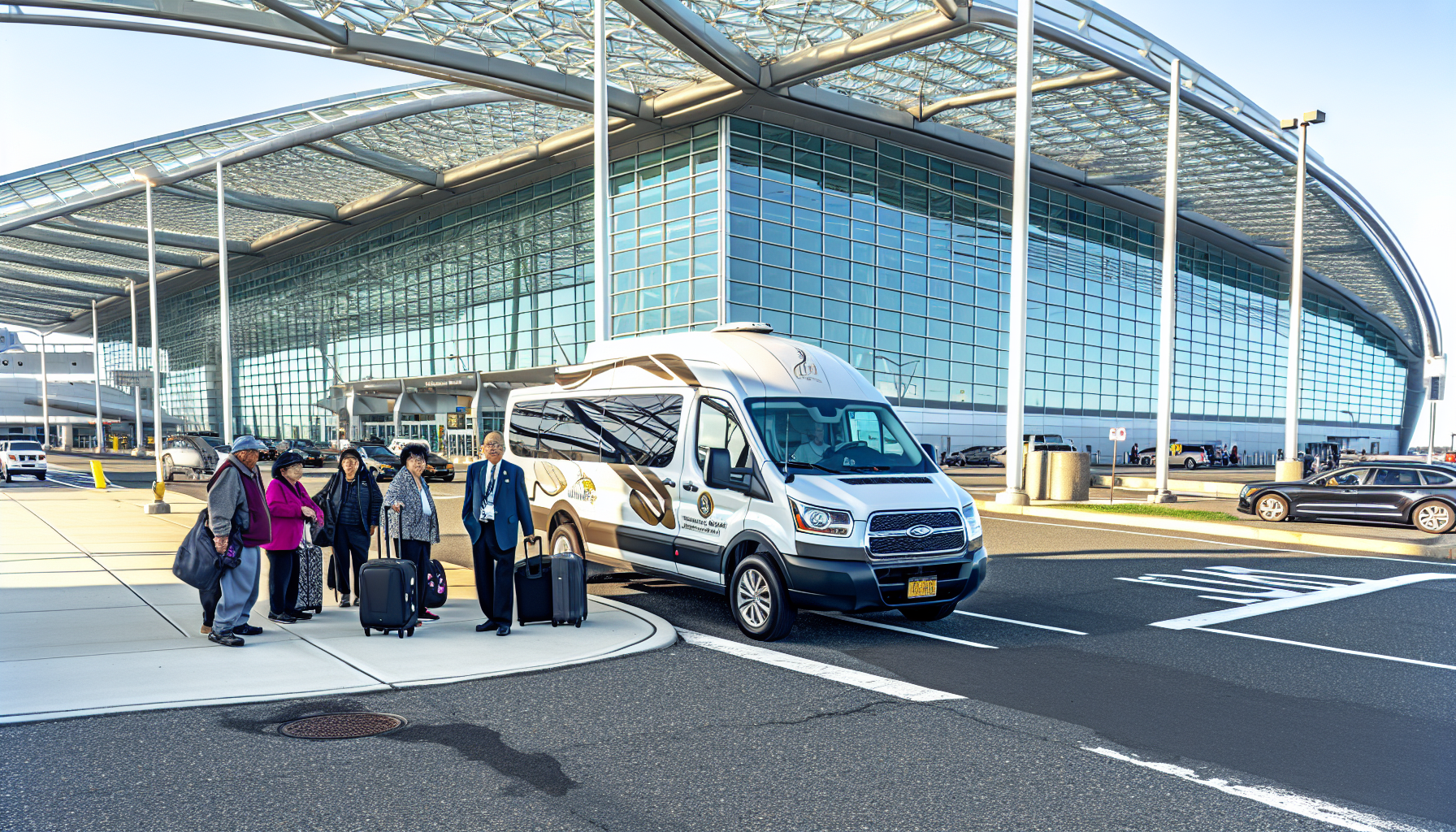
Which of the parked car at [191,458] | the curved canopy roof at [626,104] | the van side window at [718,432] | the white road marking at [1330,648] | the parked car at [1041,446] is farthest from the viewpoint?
the parked car at [1041,446]

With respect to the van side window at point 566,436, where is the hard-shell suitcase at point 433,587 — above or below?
below

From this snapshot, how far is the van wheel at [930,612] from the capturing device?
852 centimetres

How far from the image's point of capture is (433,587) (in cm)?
863

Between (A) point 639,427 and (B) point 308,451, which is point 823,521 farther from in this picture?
(B) point 308,451

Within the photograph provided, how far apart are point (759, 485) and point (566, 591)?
1.91 m

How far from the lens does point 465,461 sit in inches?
1977

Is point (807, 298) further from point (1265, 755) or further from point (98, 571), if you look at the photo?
point (1265, 755)

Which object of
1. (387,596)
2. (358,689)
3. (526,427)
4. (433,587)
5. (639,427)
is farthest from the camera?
(526,427)

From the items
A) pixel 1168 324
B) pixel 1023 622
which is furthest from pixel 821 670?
pixel 1168 324

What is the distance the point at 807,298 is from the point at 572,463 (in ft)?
107

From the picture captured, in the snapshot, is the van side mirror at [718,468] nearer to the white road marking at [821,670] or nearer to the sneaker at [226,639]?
the white road marking at [821,670]

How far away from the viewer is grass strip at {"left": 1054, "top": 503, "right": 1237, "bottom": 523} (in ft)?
64.8

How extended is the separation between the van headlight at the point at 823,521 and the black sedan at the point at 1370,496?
15700 millimetres

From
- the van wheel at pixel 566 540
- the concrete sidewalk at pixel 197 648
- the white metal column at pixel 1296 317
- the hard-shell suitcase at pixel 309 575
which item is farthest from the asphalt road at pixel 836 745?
the white metal column at pixel 1296 317
